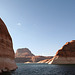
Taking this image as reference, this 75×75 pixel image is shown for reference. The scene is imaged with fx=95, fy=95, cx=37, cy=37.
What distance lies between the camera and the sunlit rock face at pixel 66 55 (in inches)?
3086

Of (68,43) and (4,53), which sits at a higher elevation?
(68,43)

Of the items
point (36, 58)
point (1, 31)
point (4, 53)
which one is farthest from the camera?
point (36, 58)

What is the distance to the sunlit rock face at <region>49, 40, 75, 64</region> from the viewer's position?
78.4 meters

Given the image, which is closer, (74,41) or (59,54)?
(59,54)

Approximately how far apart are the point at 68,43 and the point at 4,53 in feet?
229

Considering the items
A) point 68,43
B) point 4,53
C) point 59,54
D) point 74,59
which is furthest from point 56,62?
point 4,53

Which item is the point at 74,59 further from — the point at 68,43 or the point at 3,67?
the point at 3,67

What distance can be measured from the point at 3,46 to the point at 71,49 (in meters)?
70.2

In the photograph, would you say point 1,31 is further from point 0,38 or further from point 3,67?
point 3,67

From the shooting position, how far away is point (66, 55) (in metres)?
81.8

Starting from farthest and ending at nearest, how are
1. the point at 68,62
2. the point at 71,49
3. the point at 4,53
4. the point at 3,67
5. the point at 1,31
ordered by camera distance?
1. the point at 71,49
2. the point at 68,62
3. the point at 1,31
4. the point at 4,53
5. the point at 3,67

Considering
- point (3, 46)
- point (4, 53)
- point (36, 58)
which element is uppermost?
point (3, 46)

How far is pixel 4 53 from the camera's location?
3052 cm

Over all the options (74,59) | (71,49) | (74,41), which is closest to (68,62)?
(74,59)
